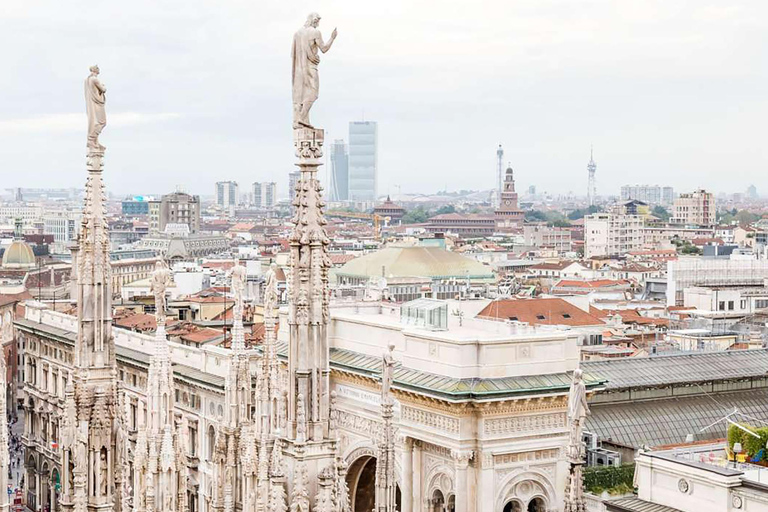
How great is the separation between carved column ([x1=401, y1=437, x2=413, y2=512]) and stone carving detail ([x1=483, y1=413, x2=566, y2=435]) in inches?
84.4

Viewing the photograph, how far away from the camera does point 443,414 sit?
2839 cm

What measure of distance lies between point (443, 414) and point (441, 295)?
4835 centimetres

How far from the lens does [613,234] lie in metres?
174

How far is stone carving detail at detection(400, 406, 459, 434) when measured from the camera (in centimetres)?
2824

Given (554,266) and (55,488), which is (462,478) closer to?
(55,488)

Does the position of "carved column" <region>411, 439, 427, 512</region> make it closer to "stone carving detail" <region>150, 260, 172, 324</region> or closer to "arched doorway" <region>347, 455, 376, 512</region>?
"arched doorway" <region>347, 455, 376, 512</region>

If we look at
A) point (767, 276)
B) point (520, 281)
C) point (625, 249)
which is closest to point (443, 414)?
point (767, 276)

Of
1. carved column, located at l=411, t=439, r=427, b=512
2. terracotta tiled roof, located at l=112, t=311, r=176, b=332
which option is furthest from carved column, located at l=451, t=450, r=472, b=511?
terracotta tiled roof, located at l=112, t=311, r=176, b=332

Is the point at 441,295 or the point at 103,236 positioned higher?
the point at 103,236

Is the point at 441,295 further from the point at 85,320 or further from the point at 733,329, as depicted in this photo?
the point at 85,320

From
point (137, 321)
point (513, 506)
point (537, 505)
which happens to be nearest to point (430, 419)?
point (513, 506)

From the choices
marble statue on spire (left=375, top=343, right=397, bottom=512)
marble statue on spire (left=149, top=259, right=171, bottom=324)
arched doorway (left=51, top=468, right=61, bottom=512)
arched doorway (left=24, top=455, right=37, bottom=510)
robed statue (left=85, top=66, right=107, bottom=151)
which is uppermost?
robed statue (left=85, top=66, right=107, bottom=151)

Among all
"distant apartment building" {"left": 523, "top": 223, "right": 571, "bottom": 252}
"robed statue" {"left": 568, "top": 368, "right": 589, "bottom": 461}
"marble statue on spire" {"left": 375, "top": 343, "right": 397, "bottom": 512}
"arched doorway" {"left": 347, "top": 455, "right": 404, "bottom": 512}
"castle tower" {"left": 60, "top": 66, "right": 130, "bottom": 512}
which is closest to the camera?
"marble statue on spire" {"left": 375, "top": 343, "right": 397, "bottom": 512}

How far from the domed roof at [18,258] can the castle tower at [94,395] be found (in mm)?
96602
